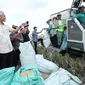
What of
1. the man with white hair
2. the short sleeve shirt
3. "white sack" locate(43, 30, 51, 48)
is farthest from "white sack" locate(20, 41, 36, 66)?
"white sack" locate(43, 30, 51, 48)

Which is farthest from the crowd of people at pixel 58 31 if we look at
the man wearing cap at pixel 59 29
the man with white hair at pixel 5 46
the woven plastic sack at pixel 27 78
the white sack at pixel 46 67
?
the woven plastic sack at pixel 27 78

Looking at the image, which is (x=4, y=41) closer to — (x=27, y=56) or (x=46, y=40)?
(x=27, y=56)

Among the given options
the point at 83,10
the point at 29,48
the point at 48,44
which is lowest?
the point at 48,44

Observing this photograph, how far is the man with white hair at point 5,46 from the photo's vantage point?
15.6 ft

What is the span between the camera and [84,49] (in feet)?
23.1

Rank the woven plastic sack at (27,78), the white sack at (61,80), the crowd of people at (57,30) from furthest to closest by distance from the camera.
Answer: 1. the crowd of people at (57,30)
2. the white sack at (61,80)
3. the woven plastic sack at (27,78)

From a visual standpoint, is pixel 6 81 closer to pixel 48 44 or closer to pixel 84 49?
pixel 84 49

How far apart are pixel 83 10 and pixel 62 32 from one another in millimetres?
1379

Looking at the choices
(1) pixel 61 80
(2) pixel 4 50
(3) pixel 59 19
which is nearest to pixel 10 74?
(2) pixel 4 50

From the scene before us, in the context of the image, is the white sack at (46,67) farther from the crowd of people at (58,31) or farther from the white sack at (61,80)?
the crowd of people at (58,31)

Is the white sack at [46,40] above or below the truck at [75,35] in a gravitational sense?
below

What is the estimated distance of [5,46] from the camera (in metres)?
4.75

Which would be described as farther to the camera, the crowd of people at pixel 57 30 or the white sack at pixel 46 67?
the crowd of people at pixel 57 30

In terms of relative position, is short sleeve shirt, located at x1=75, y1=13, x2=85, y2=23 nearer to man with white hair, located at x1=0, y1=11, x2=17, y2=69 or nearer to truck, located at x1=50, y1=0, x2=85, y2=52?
truck, located at x1=50, y1=0, x2=85, y2=52
